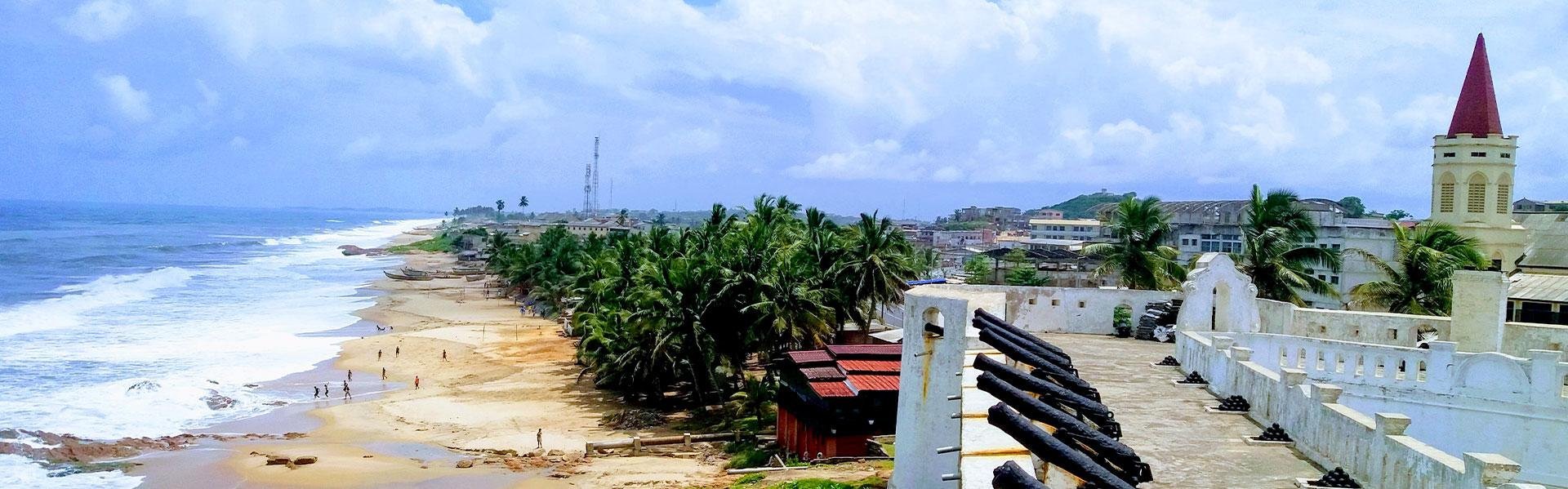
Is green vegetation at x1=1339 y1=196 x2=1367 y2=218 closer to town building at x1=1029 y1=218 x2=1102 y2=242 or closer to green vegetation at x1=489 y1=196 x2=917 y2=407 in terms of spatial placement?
town building at x1=1029 y1=218 x2=1102 y2=242

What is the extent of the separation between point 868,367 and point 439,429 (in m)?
14.7

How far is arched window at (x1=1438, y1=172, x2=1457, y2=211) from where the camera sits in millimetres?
27094

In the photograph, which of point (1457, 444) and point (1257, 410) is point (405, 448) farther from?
point (1457, 444)

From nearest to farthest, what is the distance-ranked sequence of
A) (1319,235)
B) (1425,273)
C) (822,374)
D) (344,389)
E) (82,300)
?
(822,374), (1425,273), (344,389), (1319,235), (82,300)

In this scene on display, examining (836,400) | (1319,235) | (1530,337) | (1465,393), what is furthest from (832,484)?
(1319,235)

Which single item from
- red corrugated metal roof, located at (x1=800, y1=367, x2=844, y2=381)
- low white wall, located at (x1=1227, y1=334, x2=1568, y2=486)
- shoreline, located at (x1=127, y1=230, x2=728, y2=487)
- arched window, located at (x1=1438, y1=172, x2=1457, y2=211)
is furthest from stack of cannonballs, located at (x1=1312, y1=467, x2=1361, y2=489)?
arched window, located at (x1=1438, y1=172, x2=1457, y2=211)

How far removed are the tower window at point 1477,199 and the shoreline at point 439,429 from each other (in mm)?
20392

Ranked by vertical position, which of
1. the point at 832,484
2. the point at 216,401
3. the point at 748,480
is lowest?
the point at 216,401

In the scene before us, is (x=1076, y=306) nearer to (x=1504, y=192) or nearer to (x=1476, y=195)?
(x=1476, y=195)

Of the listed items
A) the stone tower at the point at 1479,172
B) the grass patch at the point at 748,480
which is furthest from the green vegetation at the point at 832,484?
the stone tower at the point at 1479,172

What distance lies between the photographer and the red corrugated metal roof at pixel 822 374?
78.0ft

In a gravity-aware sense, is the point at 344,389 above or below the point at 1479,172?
below

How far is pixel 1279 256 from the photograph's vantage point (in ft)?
84.3

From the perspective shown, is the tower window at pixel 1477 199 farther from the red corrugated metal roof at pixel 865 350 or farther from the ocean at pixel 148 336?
the ocean at pixel 148 336
